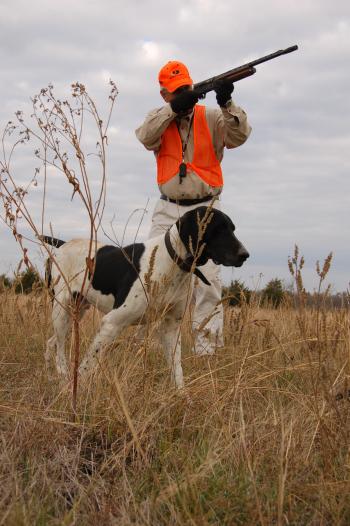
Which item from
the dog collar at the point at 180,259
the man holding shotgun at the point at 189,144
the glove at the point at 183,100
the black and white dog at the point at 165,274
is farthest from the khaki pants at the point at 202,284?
the dog collar at the point at 180,259

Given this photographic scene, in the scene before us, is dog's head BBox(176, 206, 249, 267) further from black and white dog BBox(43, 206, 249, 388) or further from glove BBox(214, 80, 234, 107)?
glove BBox(214, 80, 234, 107)

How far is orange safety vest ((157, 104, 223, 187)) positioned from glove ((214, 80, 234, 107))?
12.9 inches

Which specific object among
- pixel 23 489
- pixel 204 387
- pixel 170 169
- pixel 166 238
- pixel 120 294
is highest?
pixel 170 169

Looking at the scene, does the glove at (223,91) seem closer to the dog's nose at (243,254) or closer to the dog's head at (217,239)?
the dog's head at (217,239)

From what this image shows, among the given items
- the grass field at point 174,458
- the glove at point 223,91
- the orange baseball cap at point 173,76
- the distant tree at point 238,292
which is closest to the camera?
the grass field at point 174,458

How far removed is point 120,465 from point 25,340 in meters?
3.07

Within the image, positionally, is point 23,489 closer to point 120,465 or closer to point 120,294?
point 120,465

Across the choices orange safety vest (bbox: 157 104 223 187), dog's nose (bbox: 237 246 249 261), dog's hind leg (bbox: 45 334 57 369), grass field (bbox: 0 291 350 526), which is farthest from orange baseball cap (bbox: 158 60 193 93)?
grass field (bbox: 0 291 350 526)

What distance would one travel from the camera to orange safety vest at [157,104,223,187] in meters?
5.40

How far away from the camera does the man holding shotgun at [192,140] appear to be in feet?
17.2

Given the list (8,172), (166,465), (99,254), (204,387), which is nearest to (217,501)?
(166,465)

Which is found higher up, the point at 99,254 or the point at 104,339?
the point at 99,254

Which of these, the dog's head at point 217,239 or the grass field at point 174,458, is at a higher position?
the dog's head at point 217,239

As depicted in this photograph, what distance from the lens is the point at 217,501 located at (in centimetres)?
196
